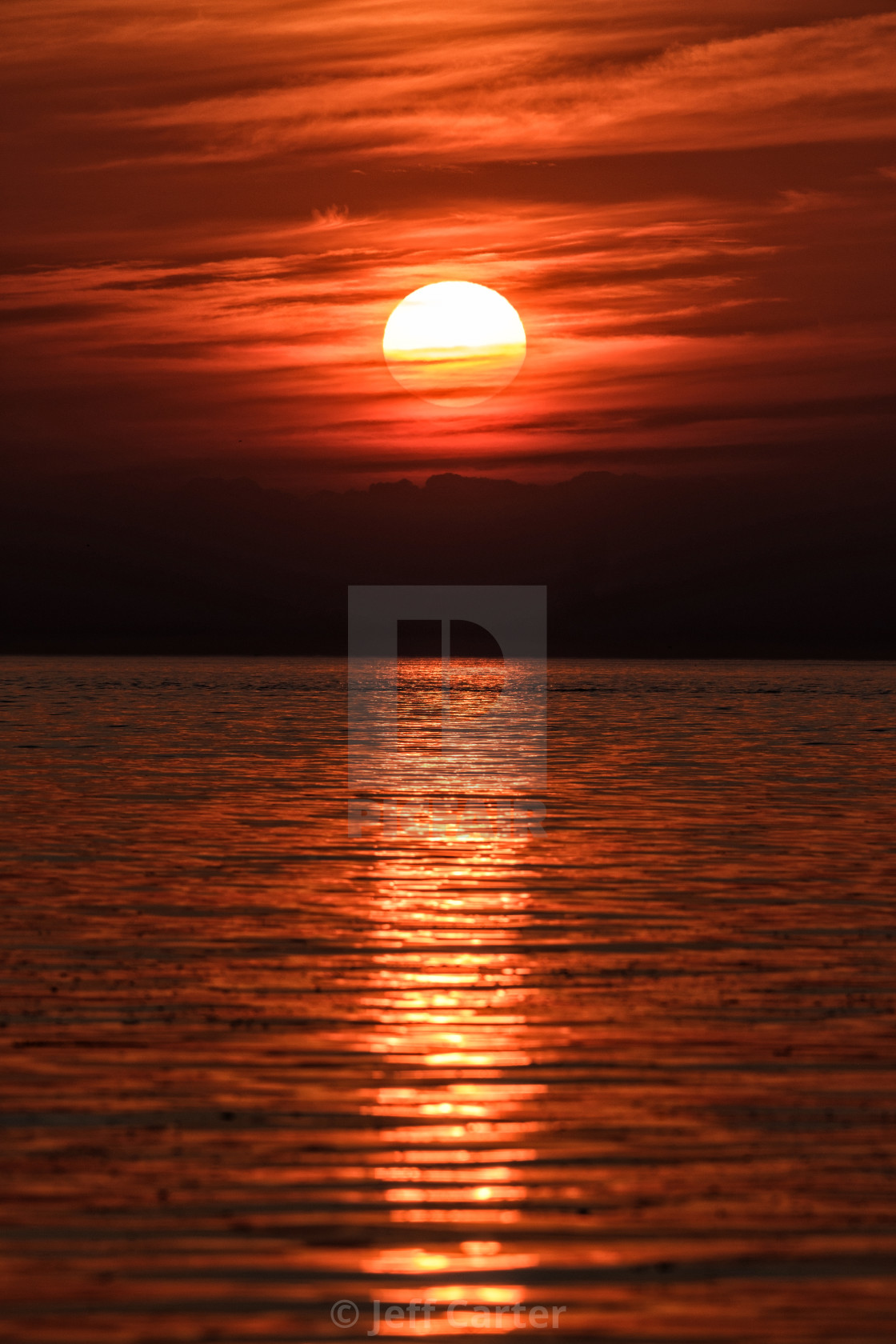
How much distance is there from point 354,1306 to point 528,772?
4093 centimetres

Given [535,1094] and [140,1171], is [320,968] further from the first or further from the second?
[140,1171]

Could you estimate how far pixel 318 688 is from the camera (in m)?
167

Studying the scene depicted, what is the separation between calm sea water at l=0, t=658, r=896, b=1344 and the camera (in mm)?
9562

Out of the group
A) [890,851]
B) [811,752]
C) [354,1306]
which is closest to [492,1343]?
[354,1306]

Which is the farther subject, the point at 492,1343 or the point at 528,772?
the point at 528,772

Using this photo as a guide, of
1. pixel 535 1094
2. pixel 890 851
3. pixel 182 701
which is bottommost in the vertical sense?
pixel 535 1094

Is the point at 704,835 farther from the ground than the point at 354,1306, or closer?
farther from the ground

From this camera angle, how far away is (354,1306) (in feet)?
30.6

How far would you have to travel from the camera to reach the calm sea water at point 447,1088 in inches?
376

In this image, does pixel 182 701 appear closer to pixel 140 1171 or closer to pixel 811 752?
pixel 811 752

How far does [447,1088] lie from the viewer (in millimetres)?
13625

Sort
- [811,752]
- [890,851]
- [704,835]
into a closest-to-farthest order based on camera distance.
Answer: [890,851], [704,835], [811,752]

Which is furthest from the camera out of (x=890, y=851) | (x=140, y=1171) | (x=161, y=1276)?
(x=890, y=851)

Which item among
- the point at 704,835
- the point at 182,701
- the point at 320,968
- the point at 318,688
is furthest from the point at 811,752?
the point at 318,688
